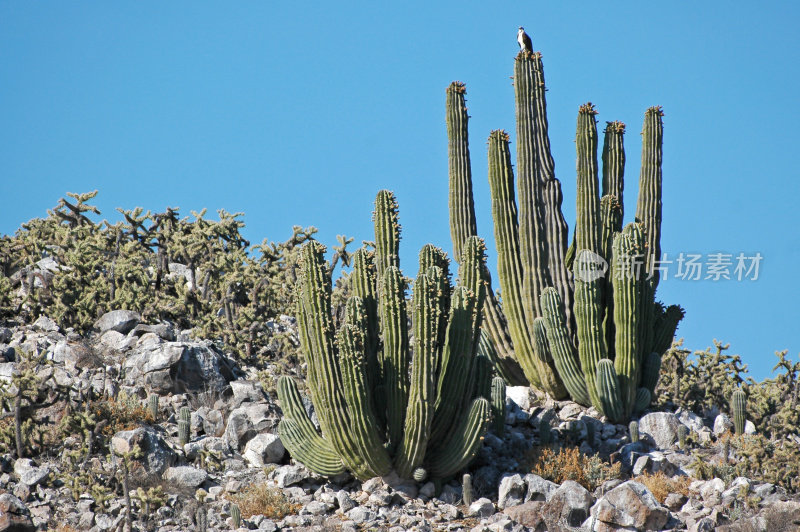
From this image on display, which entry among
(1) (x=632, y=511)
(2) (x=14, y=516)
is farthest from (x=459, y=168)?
(2) (x=14, y=516)

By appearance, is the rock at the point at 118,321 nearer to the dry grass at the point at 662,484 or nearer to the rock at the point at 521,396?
the rock at the point at 521,396

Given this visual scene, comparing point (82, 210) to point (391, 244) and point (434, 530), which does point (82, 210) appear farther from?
point (434, 530)

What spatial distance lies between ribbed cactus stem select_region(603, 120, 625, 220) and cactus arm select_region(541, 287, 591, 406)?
5.78 ft

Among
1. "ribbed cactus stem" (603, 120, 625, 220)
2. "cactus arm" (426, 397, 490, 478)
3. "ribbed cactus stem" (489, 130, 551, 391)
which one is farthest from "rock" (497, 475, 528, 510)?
"ribbed cactus stem" (603, 120, 625, 220)

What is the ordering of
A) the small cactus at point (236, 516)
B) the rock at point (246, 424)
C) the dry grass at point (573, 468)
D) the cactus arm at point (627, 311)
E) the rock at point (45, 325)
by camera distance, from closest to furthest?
the small cactus at point (236, 516) < the dry grass at point (573, 468) < the rock at point (246, 424) < the cactus arm at point (627, 311) < the rock at point (45, 325)

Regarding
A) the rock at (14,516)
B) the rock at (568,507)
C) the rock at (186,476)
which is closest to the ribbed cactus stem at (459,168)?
the rock at (568,507)

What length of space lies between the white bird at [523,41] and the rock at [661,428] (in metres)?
4.60

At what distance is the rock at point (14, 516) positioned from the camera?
9391 millimetres

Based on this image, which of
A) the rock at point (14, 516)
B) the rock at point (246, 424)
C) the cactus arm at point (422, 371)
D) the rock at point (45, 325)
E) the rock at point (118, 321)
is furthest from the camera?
the rock at point (118, 321)

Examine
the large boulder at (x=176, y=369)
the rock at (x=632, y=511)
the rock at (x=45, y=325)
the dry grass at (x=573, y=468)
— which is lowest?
the rock at (x=632, y=511)

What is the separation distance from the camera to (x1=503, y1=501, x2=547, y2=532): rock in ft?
33.0

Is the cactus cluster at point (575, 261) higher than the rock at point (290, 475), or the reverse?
the cactus cluster at point (575, 261)

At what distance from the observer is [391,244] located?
1105cm

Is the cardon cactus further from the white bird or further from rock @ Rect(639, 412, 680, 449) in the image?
the white bird
